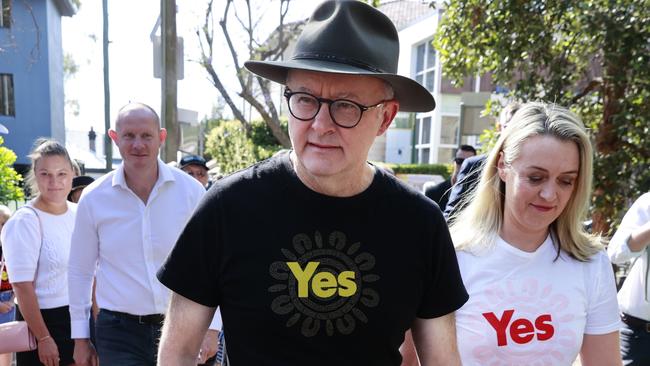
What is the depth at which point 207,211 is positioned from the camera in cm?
147

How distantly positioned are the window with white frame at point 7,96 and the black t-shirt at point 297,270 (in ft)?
85.2

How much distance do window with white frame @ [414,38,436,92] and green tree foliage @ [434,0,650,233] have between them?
65.2 ft

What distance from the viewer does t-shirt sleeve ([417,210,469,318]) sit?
1.60m

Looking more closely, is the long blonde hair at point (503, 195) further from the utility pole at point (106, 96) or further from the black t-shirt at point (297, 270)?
the utility pole at point (106, 96)

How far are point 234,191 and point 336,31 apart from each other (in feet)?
1.80

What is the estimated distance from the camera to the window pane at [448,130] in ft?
82.2

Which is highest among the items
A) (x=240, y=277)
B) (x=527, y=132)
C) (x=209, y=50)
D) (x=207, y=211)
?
(x=209, y=50)

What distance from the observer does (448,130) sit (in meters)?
25.3

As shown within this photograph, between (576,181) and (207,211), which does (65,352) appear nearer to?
(207,211)

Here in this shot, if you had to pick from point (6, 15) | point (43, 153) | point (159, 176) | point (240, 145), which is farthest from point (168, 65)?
point (240, 145)

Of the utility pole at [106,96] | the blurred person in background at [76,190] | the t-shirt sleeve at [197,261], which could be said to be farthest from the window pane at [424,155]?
the t-shirt sleeve at [197,261]

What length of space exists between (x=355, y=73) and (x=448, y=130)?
81.3 feet

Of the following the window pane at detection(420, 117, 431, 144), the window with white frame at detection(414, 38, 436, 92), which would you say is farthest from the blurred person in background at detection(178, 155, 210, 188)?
the window pane at detection(420, 117, 431, 144)

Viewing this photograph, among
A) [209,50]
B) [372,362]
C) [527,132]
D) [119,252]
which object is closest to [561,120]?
[527,132]
